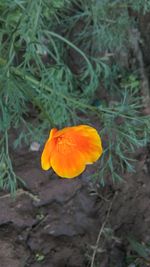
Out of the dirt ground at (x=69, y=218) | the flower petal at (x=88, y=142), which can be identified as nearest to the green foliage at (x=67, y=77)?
the dirt ground at (x=69, y=218)

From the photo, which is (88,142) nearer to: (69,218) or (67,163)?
(67,163)

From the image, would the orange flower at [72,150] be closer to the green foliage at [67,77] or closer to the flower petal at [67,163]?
the flower petal at [67,163]

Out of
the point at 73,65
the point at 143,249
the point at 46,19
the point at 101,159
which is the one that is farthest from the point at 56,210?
the point at 46,19

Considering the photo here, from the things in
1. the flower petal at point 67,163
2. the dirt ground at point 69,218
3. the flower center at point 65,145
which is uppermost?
the flower center at point 65,145

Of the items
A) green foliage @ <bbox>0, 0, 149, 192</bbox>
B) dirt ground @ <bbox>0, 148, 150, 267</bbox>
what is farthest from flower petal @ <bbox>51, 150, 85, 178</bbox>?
dirt ground @ <bbox>0, 148, 150, 267</bbox>

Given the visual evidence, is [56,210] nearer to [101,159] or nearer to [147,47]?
[101,159]

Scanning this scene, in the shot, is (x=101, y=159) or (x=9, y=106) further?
(x=101, y=159)

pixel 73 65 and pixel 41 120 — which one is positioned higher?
pixel 73 65
